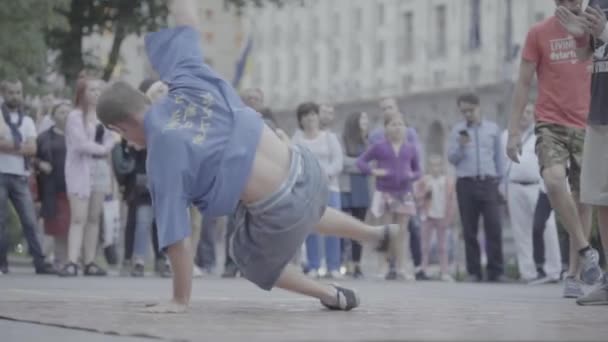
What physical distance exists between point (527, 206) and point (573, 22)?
27.2 feet

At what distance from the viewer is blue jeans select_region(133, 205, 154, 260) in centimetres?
1764

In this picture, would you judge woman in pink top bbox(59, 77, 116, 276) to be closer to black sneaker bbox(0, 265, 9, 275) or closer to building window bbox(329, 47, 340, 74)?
black sneaker bbox(0, 265, 9, 275)

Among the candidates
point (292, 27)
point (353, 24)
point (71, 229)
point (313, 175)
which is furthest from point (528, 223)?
point (292, 27)

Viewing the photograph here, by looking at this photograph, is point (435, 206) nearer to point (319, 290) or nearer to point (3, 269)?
point (3, 269)

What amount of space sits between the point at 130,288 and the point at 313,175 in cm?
471

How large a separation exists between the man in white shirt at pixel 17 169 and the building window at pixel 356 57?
77.3m

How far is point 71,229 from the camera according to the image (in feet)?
56.3

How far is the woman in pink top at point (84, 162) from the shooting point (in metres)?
17.1

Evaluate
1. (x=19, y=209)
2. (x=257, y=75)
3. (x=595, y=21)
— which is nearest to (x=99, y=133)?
(x=19, y=209)

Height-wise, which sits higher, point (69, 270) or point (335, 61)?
point (335, 61)

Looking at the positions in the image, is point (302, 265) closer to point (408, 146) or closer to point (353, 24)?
point (408, 146)

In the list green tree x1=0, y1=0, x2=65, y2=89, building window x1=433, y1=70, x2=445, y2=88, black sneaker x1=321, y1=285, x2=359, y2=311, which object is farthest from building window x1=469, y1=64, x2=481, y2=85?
black sneaker x1=321, y1=285, x2=359, y2=311

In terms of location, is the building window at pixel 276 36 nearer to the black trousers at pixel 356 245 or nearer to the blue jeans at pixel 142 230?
the black trousers at pixel 356 245

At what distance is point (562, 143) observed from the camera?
38.7 ft
